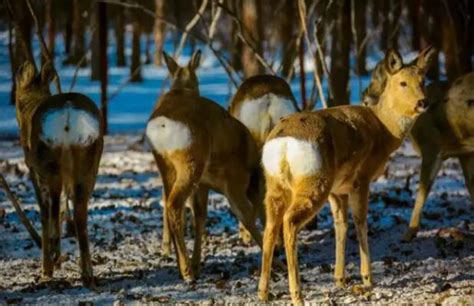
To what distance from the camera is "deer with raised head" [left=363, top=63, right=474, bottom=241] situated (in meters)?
11.0

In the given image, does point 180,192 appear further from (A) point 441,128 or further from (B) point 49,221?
(A) point 441,128

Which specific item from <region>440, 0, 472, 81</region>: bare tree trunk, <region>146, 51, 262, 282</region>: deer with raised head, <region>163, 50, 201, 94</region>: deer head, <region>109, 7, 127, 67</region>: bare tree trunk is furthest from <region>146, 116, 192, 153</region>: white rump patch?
<region>109, 7, 127, 67</region>: bare tree trunk

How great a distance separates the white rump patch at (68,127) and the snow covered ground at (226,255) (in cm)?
131

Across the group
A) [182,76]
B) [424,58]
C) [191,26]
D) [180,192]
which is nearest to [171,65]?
[182,76]

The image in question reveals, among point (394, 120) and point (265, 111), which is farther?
point (265, 111)

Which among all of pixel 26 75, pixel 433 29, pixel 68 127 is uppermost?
pixel 26 75

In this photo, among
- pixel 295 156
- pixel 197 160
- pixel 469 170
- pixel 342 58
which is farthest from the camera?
pixel 342 58

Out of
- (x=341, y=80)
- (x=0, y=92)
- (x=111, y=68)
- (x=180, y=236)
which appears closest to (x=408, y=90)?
(x=180, y=236)

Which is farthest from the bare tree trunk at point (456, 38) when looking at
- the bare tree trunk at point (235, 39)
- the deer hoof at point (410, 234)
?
the deer hoof at point (410, 234)

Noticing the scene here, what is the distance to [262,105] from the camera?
1075cm

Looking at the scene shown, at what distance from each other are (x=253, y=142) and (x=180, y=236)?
1.51m

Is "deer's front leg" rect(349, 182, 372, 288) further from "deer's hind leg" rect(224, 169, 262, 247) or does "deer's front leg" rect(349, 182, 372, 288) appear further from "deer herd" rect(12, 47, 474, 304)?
"deer's hind leg" rect(224, 169, 262, 247)

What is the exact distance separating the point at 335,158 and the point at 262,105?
3115 mm

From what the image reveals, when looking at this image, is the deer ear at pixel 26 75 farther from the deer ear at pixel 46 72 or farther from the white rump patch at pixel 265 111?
the white rump patch at pixel 265 111
